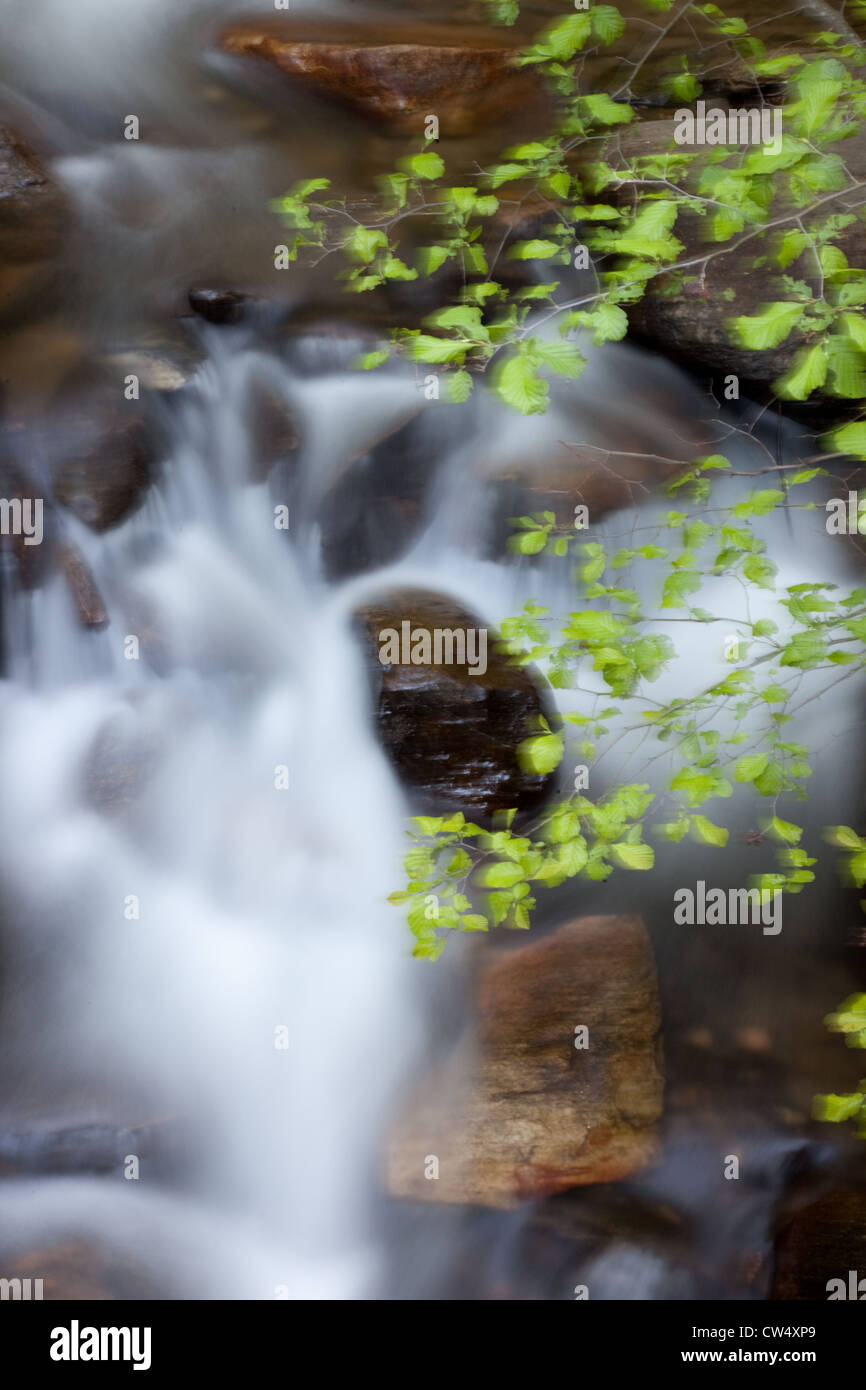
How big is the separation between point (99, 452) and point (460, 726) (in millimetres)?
2218

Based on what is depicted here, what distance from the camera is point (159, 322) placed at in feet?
16.3

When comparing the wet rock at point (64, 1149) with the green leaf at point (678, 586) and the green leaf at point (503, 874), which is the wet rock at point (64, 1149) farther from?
the green leaf at point (678, 586)

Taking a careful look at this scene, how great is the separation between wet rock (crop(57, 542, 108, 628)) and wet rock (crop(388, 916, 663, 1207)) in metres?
2.45

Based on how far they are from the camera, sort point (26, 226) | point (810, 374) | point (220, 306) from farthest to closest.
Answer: point (26, 226) → point (220, 306) → point (810, 374)

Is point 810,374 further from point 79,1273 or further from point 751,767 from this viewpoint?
point 79,1273

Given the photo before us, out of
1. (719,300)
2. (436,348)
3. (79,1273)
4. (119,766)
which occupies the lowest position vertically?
(79,1273)

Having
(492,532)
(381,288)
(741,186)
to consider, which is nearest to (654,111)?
(381,288)

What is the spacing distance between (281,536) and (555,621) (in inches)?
57.0

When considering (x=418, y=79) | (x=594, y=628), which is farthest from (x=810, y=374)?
(x=418, y=79)

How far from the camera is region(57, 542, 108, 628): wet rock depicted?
14.4ft

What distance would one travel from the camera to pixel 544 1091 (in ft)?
11.1

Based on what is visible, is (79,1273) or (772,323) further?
(79,1273)
